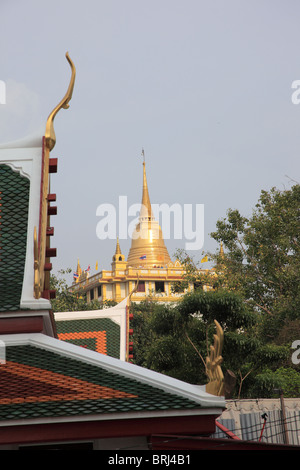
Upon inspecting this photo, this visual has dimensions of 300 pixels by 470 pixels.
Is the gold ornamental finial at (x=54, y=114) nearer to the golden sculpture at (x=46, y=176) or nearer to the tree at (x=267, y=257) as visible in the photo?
the golden sculpture at (x=46, y=176)

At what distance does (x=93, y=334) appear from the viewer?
17.3m

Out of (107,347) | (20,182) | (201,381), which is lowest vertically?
(201,381)

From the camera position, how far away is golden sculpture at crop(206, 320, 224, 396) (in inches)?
261

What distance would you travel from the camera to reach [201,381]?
21.7 metres

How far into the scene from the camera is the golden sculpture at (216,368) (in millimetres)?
6625

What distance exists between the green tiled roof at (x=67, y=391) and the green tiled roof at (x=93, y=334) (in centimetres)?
1008

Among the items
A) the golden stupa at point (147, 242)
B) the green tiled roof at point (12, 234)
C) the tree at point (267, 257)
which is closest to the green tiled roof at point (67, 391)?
the green tiled roof at point (12, 234)

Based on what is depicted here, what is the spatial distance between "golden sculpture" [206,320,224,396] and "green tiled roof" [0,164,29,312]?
7.41ft

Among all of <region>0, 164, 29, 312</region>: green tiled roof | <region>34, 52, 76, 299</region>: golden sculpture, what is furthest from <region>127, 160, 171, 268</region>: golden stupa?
<region>34, 52, 76, 299</region>: golden sculpture

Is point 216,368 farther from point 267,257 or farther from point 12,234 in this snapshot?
point 267,257

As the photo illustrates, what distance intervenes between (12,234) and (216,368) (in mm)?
3204
